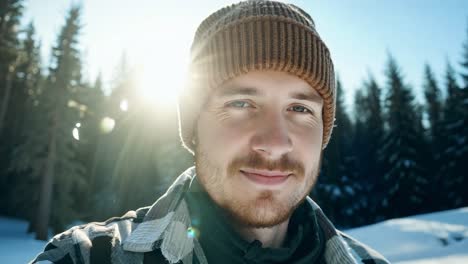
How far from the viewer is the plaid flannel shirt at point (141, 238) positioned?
1.54 meters

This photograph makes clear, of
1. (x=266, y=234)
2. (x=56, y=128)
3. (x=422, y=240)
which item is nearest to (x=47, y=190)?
(x=56, y=128)

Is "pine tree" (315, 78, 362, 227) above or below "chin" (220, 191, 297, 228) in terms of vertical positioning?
below

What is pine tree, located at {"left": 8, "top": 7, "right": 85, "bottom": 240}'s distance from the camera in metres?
22.2

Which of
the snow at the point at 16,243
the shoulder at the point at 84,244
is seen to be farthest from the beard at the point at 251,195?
the snow at the point at 16,243

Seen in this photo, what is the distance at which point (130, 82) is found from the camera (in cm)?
2838

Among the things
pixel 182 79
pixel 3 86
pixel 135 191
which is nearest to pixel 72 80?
pixel 135 191

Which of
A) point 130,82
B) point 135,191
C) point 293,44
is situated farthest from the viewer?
point 130,82

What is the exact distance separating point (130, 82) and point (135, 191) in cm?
1087

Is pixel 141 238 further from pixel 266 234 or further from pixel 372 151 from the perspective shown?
pixel 372 151

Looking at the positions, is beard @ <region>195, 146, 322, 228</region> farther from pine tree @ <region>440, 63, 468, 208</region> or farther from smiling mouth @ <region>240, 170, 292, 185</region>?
pine tree @ <region>440, 63, 468, 208</region>

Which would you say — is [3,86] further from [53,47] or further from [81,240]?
[81,240]

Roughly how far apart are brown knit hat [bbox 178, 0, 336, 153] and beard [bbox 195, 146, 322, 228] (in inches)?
23.1

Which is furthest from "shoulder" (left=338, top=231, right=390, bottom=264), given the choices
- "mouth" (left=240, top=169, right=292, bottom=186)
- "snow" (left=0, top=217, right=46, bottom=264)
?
"snow" (left=0, top=217, right=46, bottom=264)

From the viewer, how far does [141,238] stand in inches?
64.1
